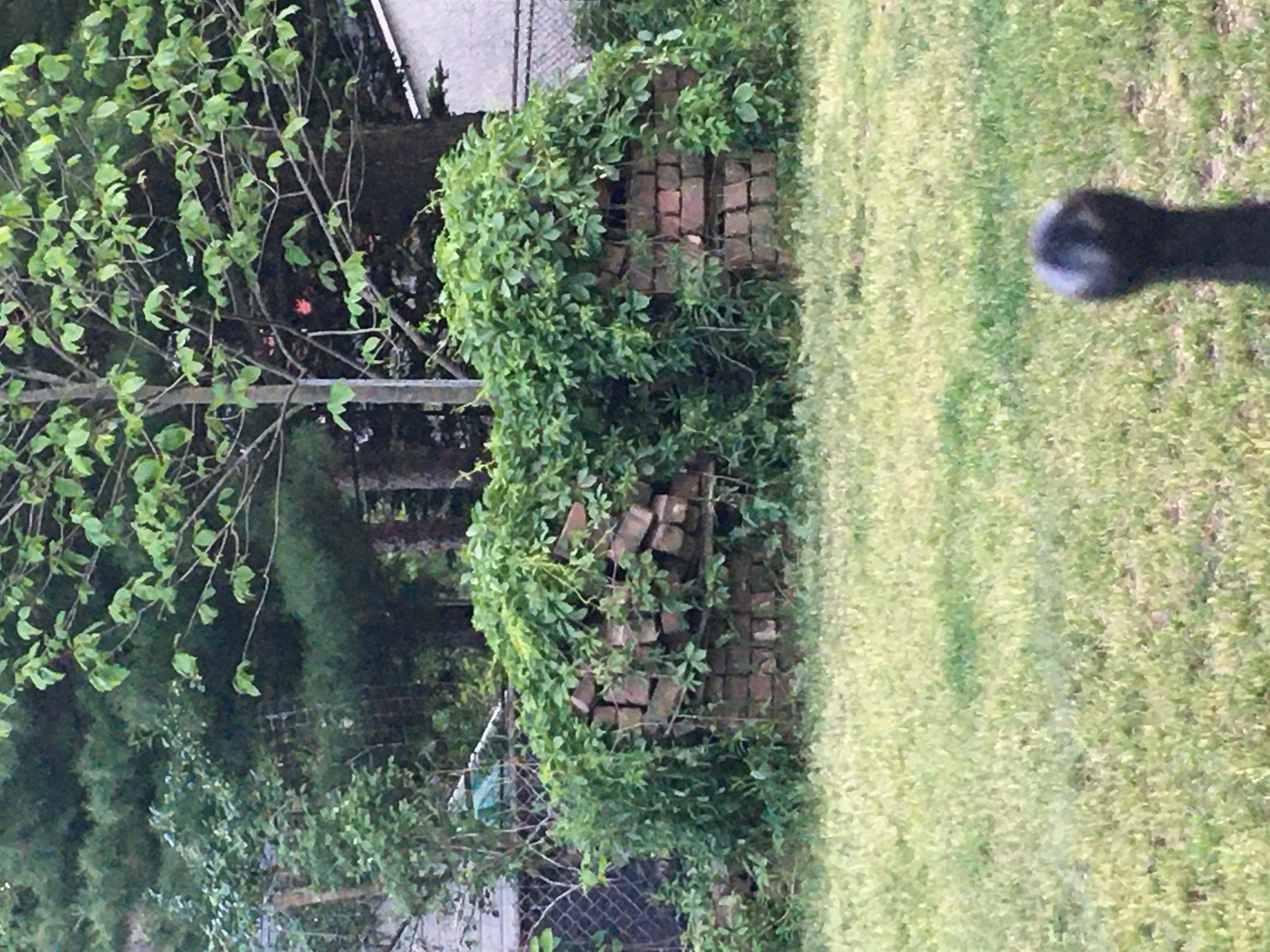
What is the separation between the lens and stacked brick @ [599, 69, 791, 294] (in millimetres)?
4730

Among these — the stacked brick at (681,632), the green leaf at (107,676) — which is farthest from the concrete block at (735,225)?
the green leaf at (107,676)

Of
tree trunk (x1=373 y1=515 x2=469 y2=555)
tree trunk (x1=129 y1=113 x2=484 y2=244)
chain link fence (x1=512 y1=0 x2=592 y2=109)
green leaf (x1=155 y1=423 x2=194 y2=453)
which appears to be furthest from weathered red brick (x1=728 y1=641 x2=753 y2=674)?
chain link fence (x1=512 y1=0 x2=592 y2=109)

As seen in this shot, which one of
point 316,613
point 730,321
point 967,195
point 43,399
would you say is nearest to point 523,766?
point 316,613

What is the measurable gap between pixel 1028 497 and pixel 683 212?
216 centimetres

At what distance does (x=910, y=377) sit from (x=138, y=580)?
3.04 meters

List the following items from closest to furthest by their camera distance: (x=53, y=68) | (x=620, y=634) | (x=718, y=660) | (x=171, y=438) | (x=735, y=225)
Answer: (x=53, y=68), (x=171, y=438), (x=620, y=634), (x=718, y=660), (x=735, y=225)

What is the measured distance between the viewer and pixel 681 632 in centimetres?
466

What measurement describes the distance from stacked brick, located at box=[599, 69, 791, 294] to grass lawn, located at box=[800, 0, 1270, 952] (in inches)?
8.9

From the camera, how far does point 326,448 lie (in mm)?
6281

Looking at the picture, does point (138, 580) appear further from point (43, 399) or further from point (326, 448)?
point (326, 448)

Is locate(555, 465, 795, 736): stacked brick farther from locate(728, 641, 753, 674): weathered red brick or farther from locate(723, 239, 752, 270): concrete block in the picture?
locate(723, 239, 752, 270): concrete block

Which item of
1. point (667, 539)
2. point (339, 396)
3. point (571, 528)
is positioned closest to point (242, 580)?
point (339, 396)

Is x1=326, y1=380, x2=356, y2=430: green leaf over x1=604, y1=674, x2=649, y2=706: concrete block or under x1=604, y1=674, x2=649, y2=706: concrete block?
over

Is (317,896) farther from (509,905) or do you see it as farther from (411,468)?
(411,468)
